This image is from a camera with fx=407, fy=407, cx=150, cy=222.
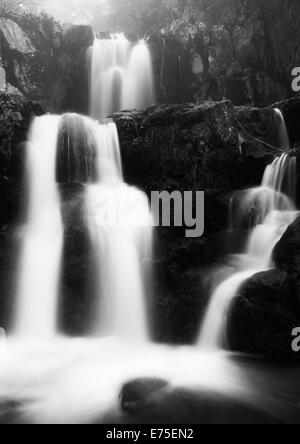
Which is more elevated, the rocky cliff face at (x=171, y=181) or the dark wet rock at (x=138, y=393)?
the rocky cliff face at (x=171, y=181)

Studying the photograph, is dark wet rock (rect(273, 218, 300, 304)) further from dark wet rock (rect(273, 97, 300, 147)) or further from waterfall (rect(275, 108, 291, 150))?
dark wet rock (rect(273, 97, 300, 147))

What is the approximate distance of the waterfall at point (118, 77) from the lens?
62.7 ft

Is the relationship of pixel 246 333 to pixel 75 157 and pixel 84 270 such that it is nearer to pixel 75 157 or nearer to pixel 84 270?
pixel 84 270

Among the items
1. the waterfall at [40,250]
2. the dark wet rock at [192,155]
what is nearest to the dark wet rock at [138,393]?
the waterfall at [40,250]

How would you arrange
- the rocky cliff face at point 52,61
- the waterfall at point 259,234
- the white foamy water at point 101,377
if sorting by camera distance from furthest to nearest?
the rocky cliff face at point 52,61 < the waterfall at point 259,234 < the white foamy water at point 101,377

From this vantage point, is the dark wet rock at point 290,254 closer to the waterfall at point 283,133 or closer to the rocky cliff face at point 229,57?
the waterfall at point 283,133

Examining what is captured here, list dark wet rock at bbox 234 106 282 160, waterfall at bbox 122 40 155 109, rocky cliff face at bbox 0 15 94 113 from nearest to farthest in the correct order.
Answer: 1. dark wet rock at bbox 234 106 282 160
2. rocky cliff face at bbox 0 15 94 113
3. waterfall at bbox 122 40 155 109

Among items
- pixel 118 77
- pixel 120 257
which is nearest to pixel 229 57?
pixel 118 77

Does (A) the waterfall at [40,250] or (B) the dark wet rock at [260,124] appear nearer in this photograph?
(A) the waterfall at [40,250]

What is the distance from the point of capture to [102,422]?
5.89m

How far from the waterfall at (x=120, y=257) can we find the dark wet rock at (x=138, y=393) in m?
2.76

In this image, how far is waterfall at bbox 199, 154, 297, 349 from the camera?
8719 mm

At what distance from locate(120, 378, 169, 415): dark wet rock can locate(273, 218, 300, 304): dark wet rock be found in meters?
3.49

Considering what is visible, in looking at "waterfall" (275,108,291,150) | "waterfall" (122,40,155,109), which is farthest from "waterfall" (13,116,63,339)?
"waterfall" (275,108,291,150)
